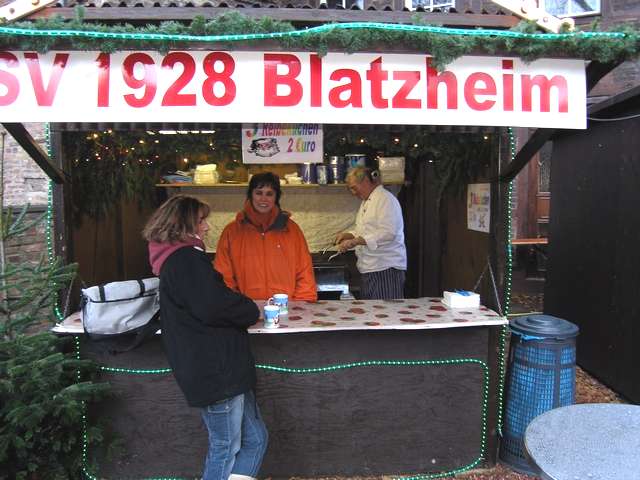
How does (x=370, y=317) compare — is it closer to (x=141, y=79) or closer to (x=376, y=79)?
(x=376, y=79)

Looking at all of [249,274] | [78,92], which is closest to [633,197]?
[249,274]

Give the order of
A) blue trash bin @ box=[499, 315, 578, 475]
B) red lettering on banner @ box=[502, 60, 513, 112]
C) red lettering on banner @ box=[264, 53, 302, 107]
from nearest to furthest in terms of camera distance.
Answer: red lettering on banner @ box=[264, 53, 302, 107]
red lettering on banner @ box=[502, 60, 513, 112]
blue trash bin @ box=[499, 315, 578, 475]

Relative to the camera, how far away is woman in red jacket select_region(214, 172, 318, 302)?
3.80 m

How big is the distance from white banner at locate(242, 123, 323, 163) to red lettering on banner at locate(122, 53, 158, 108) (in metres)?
1.24

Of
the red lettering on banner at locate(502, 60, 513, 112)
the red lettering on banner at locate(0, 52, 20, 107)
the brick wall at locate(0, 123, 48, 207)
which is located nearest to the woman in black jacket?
the red lettering on banner at locate(0, 52, 20, 107)

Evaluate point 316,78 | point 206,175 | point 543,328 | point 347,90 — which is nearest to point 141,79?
point 316,78

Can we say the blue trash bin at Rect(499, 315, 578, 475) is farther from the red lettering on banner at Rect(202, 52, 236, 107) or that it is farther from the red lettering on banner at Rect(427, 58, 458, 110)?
the red lettering on banner at Rect(202, 52, 236, 107)

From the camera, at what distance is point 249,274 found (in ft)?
12.5

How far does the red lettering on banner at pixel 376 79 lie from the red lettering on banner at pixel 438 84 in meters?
0.25

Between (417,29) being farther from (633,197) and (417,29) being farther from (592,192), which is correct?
(592,192)

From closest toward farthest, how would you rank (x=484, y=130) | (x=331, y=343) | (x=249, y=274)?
(x=331, y=343), (x=484, y=130), (x=249, y=274)

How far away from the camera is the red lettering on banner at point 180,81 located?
270cm

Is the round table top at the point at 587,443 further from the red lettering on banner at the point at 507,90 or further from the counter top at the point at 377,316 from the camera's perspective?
the red lettering on banner at the point at 507,90

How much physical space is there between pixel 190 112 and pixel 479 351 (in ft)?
7.99
